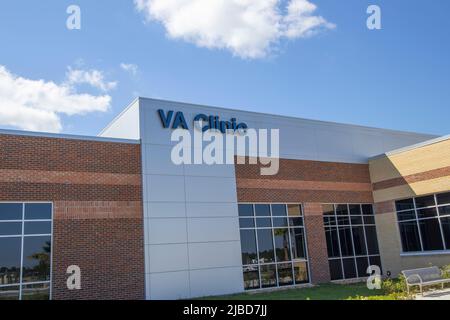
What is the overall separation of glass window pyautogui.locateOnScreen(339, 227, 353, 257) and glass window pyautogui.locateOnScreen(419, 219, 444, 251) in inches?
133

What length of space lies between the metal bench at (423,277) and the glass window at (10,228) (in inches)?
518

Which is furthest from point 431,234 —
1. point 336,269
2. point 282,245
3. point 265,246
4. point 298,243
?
point 265,246

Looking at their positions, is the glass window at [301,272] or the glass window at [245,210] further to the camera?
the glass window at [301,272]

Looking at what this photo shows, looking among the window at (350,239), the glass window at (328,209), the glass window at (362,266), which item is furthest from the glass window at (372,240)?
the glass window at (328,209)

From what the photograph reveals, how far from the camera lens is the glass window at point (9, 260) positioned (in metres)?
14.6

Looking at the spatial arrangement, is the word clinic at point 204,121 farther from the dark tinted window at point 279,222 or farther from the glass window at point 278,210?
the dark tinted window at point 279,222

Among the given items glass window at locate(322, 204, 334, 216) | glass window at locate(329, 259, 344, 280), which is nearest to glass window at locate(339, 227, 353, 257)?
glass window at locate(329, 259, 344, 280)

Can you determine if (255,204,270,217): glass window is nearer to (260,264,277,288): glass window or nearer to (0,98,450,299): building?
(0,98,450,299): building

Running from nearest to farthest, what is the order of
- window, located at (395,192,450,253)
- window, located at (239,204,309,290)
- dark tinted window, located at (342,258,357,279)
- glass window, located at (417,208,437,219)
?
window, located at (239,204,309,290)
window, located at (395,192,450,253)
glass window, located at (417,208,437,219)
dark tinted window, located at (342,258,357,279)

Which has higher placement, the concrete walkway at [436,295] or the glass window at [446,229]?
the glass window at [446,229]

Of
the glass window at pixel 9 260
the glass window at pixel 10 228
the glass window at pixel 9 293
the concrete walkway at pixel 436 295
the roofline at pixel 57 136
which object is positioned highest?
the roofline at pixel 57 136

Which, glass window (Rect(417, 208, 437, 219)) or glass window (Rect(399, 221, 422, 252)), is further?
glass window (Rect(399, 221, 422, 252))

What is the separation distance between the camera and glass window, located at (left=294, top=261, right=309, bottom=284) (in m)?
20.4

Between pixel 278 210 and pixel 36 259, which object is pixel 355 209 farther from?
pixel 36 259
